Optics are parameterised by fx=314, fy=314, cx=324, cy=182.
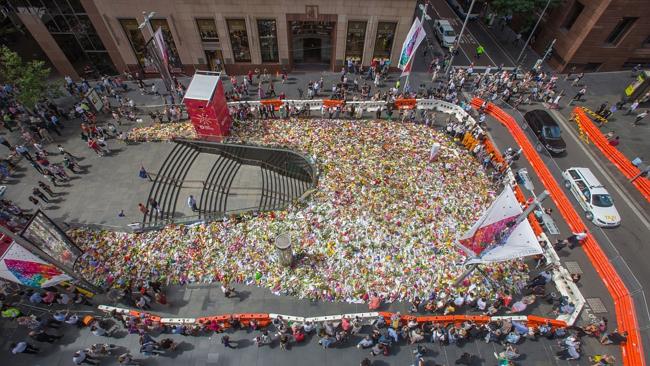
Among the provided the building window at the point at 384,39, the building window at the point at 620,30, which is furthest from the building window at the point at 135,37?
the building window at the point at 620,30

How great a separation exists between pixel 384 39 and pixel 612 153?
22.3 m

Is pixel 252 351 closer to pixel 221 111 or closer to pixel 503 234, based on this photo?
pixel 503 234

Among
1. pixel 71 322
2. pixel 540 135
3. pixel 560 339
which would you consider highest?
pixel 540 135

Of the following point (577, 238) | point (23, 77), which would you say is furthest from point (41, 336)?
point (577, 238)

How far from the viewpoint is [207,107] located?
2306cm

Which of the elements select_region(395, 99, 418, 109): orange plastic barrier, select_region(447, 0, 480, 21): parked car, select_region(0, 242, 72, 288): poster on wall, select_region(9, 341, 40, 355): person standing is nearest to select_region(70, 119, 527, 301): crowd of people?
select_region(0, 242, 72, 288): poster on wall

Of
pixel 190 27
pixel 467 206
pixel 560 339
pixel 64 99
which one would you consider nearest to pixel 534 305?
pixel 560 339

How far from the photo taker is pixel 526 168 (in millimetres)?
25328

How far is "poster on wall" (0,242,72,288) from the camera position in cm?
1318

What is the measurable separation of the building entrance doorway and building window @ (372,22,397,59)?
4633 mm

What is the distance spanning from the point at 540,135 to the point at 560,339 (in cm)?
1658

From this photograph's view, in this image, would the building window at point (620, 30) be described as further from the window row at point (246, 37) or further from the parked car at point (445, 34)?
the window row at point (246, 37)

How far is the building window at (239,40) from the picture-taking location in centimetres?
3050

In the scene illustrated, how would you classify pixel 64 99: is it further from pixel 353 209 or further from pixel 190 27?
pixel 353 209
